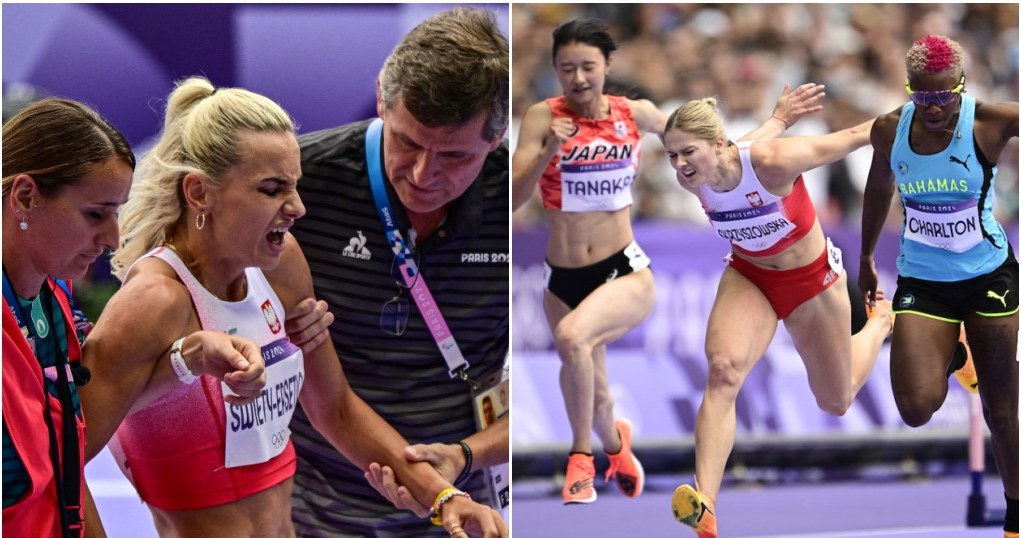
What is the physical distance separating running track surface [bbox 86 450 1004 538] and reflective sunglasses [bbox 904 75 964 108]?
6.29ft

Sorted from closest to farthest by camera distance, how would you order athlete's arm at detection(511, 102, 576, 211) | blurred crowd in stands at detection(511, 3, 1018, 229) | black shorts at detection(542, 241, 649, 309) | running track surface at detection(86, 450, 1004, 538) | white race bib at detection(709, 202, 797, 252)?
white race bib at detection(709, 202, 797, 252)
athlete's arm at detection(511, 102, 576, 211)
black shorts at detection(542, 241, 649, 309)
running track surface at detection(86, 450, 1004, 538)
blurred crowd in stands at detection(511, 3, 1018, 229)

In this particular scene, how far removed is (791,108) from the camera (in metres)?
3.98

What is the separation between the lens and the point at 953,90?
12.4 feet

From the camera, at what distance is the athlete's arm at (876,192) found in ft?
13.1

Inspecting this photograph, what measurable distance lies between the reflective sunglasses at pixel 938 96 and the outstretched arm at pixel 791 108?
29 cm

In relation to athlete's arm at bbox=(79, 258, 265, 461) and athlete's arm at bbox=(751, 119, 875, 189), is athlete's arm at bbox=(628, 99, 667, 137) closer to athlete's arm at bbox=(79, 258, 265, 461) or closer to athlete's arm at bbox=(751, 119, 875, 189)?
athlete's arm at bbox=(751, 119, 875, 189)

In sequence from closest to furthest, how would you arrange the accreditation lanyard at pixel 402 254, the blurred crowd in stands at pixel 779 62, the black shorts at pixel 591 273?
the accreditation lanyard at pixel 402 254 < the black shorts at pixel 591 273 < the blurred crowd in stands at pixel 779 62

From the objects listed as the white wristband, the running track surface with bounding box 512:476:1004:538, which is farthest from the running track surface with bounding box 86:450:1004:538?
the white wristband

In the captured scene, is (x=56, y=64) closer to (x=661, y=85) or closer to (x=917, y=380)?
(x=917, y=380)

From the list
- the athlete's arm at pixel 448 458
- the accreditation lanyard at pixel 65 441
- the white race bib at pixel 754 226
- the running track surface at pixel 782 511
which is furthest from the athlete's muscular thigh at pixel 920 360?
the accreditation lanyard at pixel 65 441

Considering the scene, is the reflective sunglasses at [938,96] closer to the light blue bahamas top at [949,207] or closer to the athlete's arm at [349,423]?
the light blue bahamas top at [949,207]

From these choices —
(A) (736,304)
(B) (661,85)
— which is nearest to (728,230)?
(A) (736,304)

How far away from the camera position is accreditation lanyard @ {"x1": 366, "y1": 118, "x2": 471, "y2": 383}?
3.37m

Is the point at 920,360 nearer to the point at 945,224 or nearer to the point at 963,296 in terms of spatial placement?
the point at 963,296
